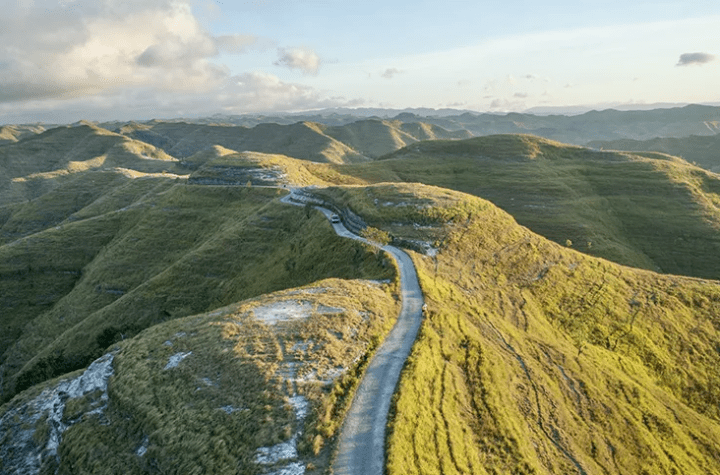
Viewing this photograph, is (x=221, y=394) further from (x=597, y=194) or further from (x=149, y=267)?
(x=597, y=194)

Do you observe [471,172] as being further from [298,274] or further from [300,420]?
[300,420]

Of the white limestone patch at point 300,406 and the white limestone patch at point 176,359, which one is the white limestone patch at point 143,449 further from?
the white limestone patch at point 300,406

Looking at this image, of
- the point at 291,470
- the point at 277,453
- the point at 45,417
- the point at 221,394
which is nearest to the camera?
the point at 291,470

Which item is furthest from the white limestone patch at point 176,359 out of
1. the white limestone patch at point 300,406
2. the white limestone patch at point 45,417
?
the white limestone patch at point 300,406

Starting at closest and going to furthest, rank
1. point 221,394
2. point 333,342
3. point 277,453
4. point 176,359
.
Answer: point 277,453
point 221,394
point 333,342
point 176,359

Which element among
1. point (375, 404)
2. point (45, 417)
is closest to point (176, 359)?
point (45, 417)

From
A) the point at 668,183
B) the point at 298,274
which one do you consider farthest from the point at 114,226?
the point at 668,183
